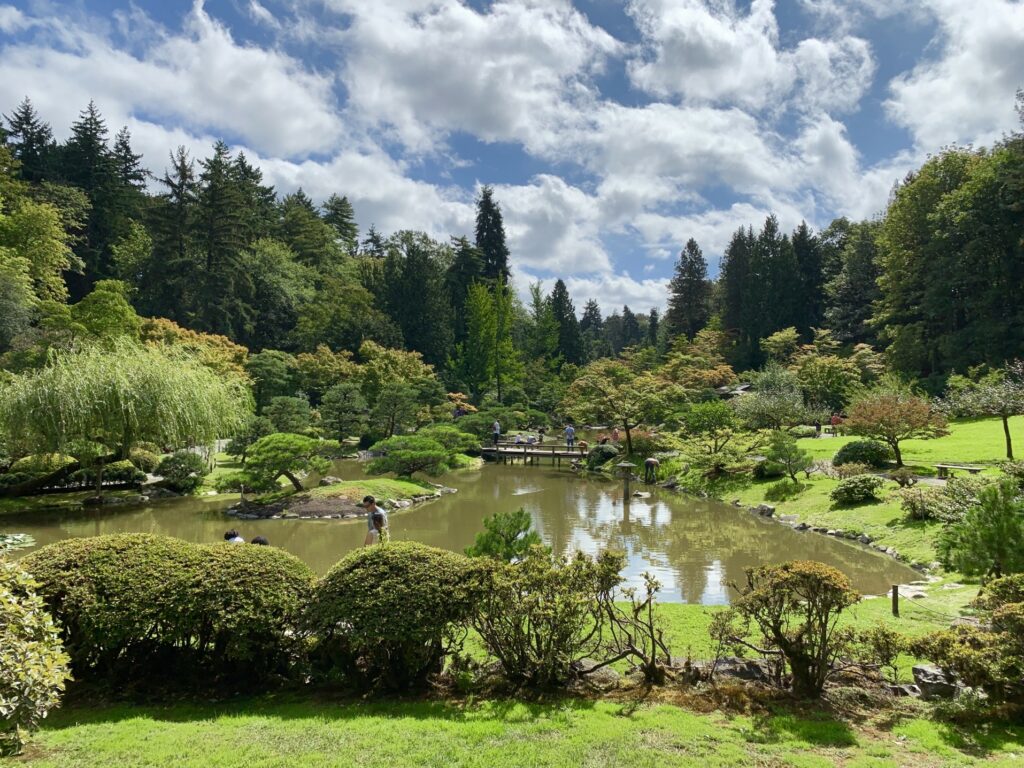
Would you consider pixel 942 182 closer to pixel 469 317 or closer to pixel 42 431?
pixel 469 317

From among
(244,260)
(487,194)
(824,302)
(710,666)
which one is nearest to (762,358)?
(824,302)

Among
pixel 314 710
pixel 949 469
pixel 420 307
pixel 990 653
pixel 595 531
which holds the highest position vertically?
pixel 420 307

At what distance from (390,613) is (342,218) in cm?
6466

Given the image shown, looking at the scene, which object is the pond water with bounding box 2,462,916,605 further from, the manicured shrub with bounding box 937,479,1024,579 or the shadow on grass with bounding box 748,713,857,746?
the shadow on grass with bounding box 748,713,857,746

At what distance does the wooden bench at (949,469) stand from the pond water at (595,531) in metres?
4.76

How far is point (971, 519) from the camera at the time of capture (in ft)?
25.8

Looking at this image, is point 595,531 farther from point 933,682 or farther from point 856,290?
point 856,290

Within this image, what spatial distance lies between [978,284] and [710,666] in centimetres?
3674

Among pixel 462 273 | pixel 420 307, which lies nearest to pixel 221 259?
pixel 420 307

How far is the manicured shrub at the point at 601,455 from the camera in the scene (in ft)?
81.5

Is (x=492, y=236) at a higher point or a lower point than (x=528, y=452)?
higher

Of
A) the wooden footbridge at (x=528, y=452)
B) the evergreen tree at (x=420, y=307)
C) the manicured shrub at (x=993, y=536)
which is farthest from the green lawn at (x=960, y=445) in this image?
the evergreen tree at (x=420, y=307)

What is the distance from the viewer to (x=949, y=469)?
610 inches

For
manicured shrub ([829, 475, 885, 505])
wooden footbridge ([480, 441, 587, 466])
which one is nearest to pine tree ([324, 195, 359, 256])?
wooden footbridge ([480, 441, 587, 466])
